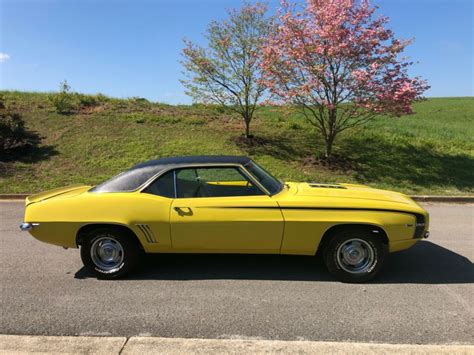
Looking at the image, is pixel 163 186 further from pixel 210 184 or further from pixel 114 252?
pixel 114 252

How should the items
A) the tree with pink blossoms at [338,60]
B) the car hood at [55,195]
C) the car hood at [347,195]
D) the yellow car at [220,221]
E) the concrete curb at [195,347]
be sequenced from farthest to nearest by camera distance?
the tree with pink blossoms at [338,60], the car hood at [55,195], the car hood at [347,195], the yellow car at [220,221], the concrete curb at [195,347]

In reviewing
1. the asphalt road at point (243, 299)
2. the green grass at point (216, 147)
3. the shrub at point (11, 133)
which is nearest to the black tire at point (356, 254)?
the asphalt road at point (243, 299)

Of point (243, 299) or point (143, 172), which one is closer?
point (243, 299)

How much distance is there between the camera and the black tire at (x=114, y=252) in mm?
4664

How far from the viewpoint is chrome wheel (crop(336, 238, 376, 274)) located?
14.9 ft

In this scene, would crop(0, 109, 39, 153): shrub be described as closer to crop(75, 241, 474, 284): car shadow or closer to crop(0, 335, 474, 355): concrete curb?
crop(75, 241, 474, 284): car shadow

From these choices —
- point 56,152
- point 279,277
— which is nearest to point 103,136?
point 56,152

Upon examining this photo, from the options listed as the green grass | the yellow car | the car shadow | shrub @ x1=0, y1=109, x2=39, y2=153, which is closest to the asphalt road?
the car shadow

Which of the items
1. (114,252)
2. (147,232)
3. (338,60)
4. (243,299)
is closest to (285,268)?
(243,299)

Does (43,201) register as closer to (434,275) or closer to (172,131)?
(434,275)

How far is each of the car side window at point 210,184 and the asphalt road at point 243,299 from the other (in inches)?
38.3

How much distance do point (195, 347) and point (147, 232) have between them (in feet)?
5.60

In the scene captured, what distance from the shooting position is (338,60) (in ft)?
39.9

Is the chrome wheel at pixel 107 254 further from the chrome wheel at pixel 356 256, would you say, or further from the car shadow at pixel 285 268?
the chrome wheel at pixel 356 256
